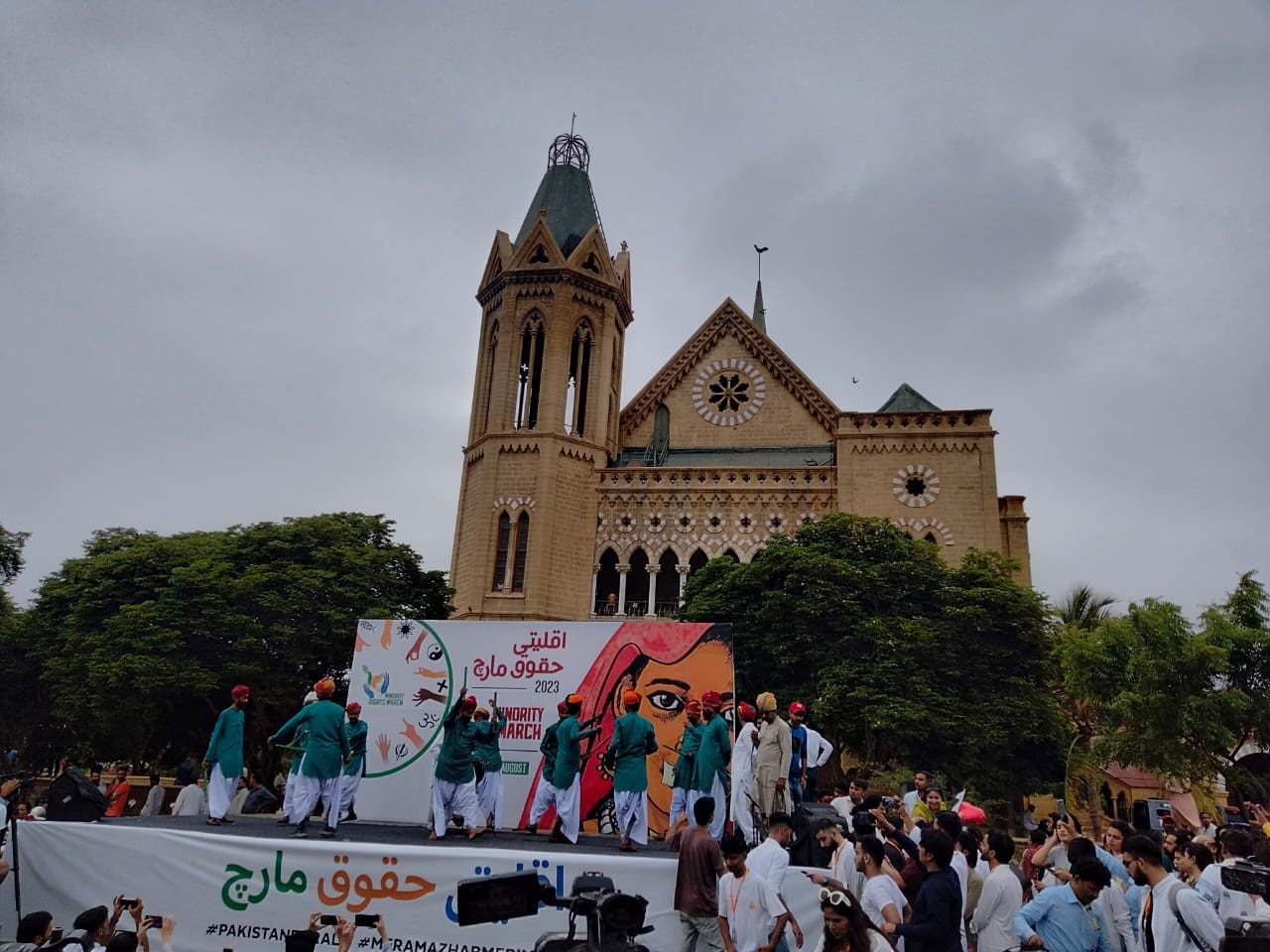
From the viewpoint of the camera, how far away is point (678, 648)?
13656 mm

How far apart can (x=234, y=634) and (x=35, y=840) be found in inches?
563

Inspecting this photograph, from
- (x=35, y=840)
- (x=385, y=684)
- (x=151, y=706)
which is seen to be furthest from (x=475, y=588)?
(x=35, y=840)

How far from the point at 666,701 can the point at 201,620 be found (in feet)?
52.3

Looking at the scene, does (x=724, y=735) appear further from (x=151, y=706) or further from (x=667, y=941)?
(x=151, y=706)

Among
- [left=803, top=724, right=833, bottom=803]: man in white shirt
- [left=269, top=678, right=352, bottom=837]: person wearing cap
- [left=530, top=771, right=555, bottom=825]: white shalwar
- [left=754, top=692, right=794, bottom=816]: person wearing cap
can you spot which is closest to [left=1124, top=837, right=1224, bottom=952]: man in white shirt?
[left=754, top=692, right=794, bottom=816]: person wearing cap

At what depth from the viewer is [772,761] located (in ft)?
33.8

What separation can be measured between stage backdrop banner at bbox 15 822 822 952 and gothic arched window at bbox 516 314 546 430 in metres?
24.4

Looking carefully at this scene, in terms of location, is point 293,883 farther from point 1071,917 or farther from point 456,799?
point 1071,917

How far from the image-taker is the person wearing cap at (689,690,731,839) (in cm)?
1068

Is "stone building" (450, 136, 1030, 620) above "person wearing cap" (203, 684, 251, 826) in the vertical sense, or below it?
above

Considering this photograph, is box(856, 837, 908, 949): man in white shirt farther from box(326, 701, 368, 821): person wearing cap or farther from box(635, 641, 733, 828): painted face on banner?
box(326, 701, 368, 821): person wearing cap

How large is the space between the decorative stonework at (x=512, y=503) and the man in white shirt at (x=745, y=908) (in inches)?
1013

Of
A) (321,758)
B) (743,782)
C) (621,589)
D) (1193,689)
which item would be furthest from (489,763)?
(621,589)

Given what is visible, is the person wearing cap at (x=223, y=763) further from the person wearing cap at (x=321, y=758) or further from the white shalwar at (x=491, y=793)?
the white shalwar at (x=491, y=793)
